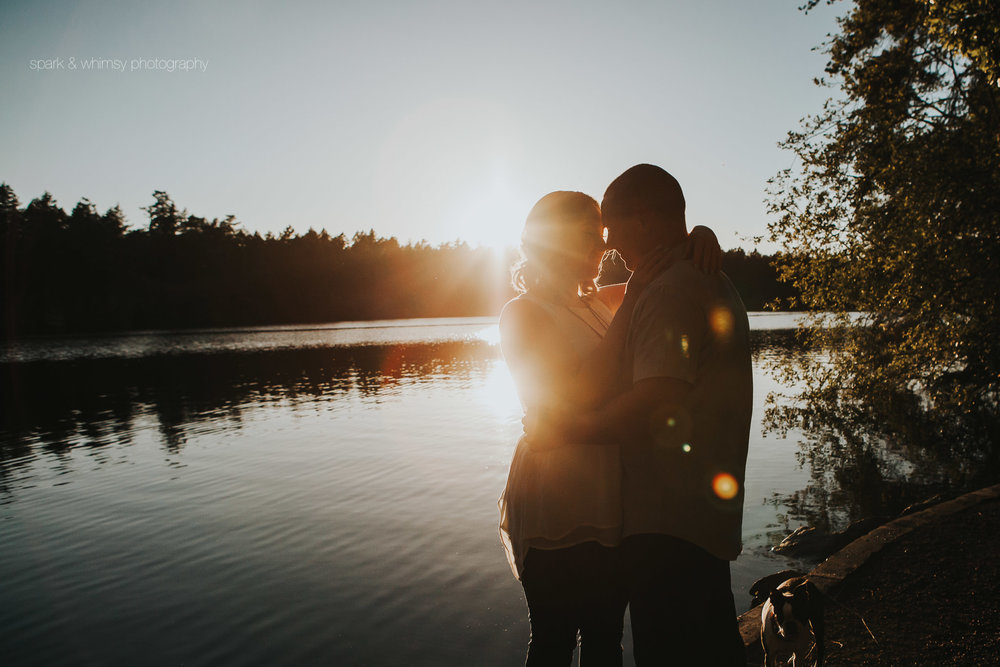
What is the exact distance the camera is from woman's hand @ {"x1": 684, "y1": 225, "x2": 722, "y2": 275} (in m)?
2.24

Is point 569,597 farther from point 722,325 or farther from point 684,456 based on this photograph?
point 722,325

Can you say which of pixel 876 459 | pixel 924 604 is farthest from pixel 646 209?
pixel 876 459

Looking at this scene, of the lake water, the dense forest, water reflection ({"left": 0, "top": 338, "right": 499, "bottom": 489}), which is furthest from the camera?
the dense forest

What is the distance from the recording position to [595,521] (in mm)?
2434

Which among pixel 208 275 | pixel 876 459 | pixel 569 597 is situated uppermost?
pixel 208 275

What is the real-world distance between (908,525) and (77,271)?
11414cm

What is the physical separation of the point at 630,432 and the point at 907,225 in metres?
11.4

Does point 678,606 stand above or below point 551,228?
below

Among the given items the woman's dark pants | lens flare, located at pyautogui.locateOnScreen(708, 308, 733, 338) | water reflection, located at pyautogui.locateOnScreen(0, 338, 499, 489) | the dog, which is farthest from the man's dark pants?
water reflection, located at pyautogui.locateOnScreen(0, 338, 499, 489)

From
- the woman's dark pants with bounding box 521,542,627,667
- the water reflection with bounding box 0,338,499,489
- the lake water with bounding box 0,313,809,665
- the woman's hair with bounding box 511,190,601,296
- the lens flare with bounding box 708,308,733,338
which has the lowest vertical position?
the lake water with bounding box 0,313,809,665

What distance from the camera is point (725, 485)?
220 cm

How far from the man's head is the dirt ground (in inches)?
145

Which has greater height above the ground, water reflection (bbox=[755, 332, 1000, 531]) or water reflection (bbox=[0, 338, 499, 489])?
water reflection (bbox=[0, 338, 499, 489])

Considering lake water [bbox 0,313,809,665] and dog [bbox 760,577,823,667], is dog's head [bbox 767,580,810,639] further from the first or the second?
lake water [bbox 0,313,809,665]
